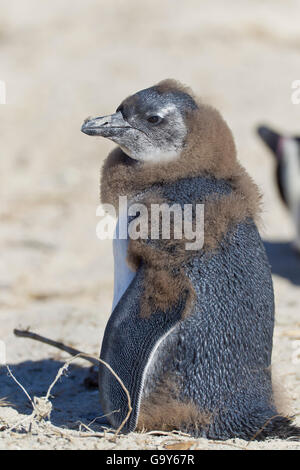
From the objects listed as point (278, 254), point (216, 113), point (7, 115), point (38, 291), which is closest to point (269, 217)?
point (278, 254)

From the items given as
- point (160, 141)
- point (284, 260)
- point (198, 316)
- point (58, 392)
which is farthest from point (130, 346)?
point (284, 260)

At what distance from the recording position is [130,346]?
2594 millimetres

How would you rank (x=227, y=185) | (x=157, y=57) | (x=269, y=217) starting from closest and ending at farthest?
(x=227, y=185), (x=269, y=217), (x=157, y=57)

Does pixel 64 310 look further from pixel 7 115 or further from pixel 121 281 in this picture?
pixel 7 115

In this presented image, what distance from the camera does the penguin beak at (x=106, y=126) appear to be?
286cm

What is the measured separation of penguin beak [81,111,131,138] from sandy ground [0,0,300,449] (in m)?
0.67

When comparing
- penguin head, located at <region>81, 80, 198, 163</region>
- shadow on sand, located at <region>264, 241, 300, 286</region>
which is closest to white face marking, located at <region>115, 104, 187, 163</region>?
penguin head, located at <region>81, 80, 198, 163</region>

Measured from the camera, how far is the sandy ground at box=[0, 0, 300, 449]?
11.6ft

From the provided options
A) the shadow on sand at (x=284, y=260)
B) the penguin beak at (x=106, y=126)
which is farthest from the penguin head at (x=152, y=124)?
the shadow on sand at (x=284, y=260)

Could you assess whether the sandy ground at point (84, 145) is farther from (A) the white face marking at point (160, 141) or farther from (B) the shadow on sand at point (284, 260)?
(A) the white face marking at point (160, 141)

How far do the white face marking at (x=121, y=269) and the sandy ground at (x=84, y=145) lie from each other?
1.76ft

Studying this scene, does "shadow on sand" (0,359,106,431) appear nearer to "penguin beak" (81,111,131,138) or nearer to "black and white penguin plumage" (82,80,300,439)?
"black and white penguin plumage" (82,80,300,439)

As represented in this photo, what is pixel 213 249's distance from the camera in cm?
259
